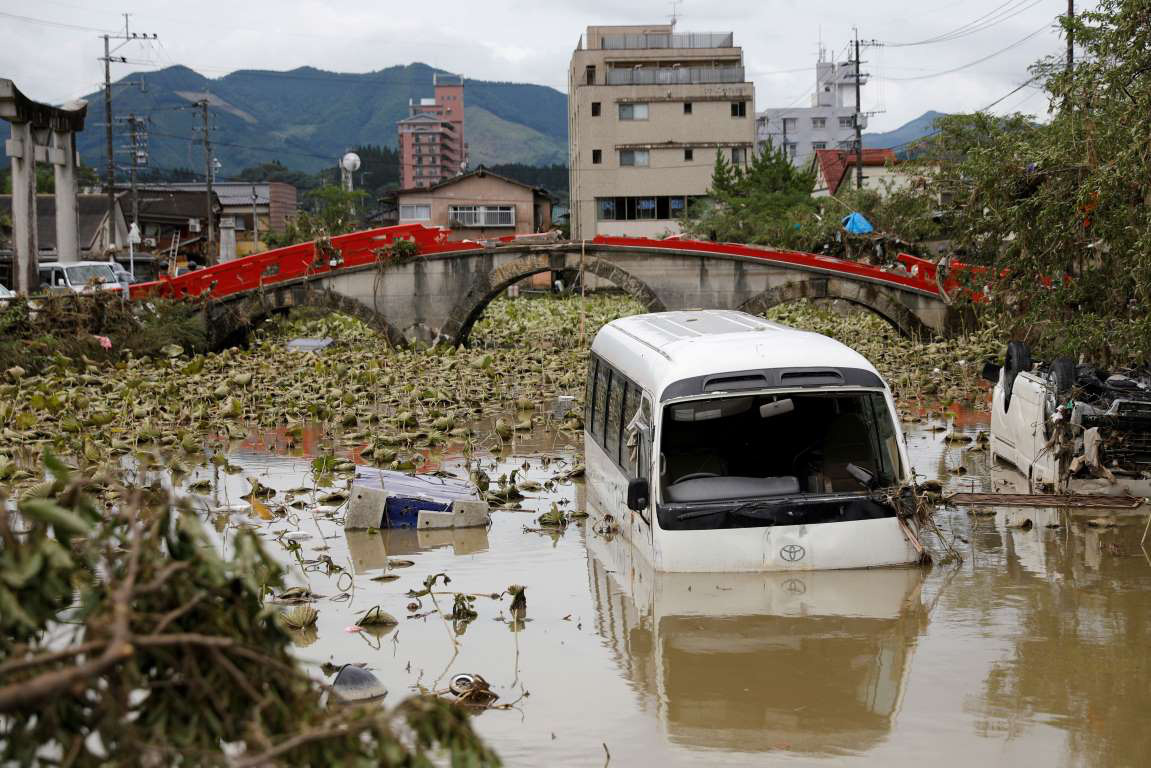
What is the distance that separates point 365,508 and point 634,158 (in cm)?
5863

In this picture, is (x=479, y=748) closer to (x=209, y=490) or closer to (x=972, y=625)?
(x=972, y=625)

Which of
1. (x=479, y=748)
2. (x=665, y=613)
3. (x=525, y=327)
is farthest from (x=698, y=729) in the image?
(x=525, y=327)

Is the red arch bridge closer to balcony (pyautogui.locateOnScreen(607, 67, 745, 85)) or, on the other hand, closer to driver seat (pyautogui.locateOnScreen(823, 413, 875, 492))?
driver seat (pyautogui.locateOnScreen(823, 413, 875, 492))

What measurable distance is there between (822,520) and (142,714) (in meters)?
6.98

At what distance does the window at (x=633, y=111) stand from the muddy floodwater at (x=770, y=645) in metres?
58.9

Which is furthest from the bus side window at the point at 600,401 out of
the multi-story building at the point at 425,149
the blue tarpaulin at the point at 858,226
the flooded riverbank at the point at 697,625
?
the multi-story building at the point at 425,149

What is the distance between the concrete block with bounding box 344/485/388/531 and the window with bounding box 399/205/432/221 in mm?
56294

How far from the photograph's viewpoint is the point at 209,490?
14.9 meters

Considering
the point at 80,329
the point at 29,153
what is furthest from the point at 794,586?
the point at 29,153

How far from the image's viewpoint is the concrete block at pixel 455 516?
12.7 metres

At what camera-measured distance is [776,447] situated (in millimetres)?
10727

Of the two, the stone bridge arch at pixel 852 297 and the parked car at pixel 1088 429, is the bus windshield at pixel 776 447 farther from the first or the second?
the stone bridge arch at pixel 852 297

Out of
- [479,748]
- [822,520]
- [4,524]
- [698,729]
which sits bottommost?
[698,729]

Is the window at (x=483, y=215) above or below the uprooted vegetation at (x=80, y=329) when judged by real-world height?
above
